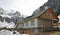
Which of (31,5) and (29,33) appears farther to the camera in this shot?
(31,5)

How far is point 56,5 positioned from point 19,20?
2.54 ft

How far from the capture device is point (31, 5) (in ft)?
10.2

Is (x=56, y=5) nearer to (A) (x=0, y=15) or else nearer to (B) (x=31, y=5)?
(B) (x=31, y=5)

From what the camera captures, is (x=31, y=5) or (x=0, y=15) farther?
(x=31, y=5)

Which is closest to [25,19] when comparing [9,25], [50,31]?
[9,25]

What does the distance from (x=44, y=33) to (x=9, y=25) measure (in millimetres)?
673

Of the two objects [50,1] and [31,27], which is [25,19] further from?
[50,1]

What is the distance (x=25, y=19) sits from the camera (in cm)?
296

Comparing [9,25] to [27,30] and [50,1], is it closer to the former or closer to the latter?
[27,30]

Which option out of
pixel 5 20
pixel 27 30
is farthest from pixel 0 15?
pixel 27 30

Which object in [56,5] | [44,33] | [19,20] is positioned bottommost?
[44,33]

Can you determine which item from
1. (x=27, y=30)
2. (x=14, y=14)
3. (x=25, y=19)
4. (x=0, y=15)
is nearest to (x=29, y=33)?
(x=27, y=30)

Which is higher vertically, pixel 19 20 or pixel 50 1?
pixel 50 1

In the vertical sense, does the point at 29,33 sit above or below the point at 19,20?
below
